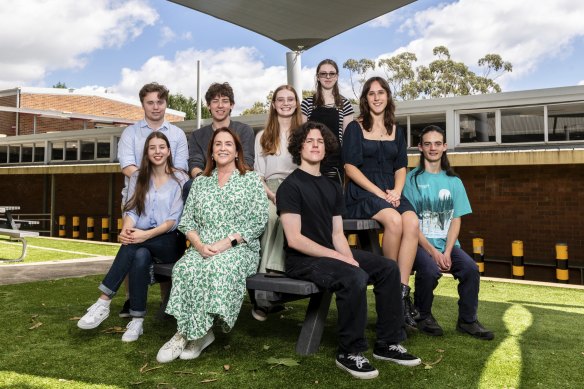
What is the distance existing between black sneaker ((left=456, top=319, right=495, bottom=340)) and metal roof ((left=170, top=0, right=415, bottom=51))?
38.8 feet

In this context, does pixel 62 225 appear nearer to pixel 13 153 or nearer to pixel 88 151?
pixel 88 151

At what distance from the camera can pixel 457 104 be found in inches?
468

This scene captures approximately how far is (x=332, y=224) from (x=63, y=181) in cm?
1999

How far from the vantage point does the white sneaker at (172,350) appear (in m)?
3.41

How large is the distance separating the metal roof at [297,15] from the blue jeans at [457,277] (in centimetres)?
1160

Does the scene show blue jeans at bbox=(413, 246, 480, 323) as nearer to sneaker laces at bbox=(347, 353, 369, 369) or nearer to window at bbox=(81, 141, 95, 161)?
sneaker laces at bbox=(347, 353, 369, 369)

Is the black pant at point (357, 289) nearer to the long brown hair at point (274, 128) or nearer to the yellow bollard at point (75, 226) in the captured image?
the long brown hair at point (274, 128)

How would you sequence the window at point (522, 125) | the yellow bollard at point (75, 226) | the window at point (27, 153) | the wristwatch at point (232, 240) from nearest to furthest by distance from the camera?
the wristwatch at point (232, 240), the window at point (522, 125), the yellow bollard at point (75, 226), the window at point (27, 153)

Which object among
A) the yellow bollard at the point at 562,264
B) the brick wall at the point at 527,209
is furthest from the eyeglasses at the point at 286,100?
the brick wall at the point at 527,209

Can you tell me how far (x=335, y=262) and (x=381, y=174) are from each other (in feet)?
3.72

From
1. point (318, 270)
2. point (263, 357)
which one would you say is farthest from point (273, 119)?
point (263, 357)

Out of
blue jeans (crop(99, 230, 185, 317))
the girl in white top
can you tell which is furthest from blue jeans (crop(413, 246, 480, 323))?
blue jeans (crop(99, 230, 185, 317))

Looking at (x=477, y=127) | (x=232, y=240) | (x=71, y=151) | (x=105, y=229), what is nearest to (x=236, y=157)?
(x=232, y=240)

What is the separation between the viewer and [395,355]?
3.38m
